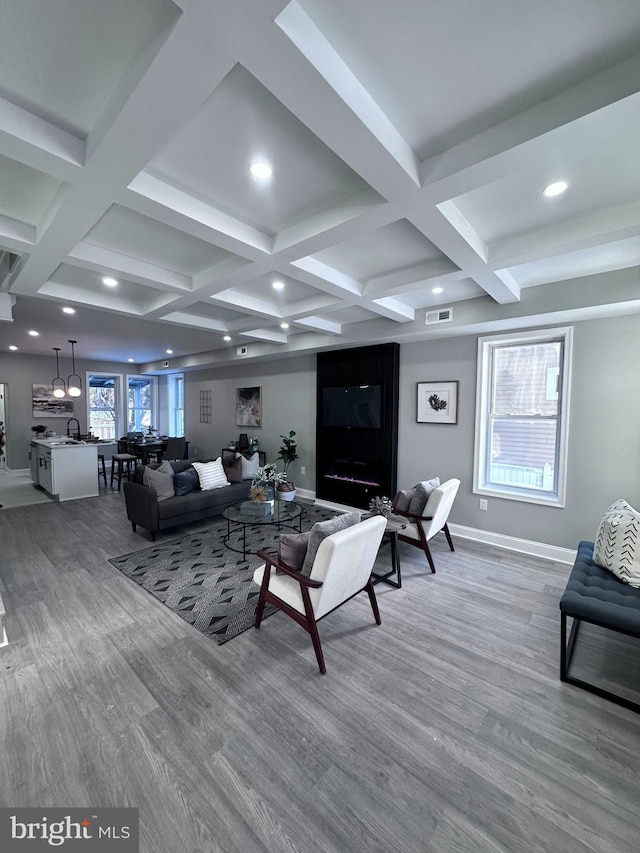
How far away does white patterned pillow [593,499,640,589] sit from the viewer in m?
2.29

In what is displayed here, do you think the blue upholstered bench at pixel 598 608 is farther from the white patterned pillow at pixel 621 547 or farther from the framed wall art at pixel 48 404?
the framed wall art at pixel 48 404

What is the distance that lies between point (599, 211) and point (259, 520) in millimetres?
3606

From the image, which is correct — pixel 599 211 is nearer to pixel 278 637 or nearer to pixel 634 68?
pixel 634 68

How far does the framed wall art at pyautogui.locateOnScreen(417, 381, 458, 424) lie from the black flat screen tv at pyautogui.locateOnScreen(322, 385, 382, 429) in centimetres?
59

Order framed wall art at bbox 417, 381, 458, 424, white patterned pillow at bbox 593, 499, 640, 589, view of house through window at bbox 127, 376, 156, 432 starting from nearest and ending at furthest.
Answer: white patterned pillow at bbox 593, 499, 640, 589, framed wall art at bbox 417, 381, 458, 424, view of house through window at bbox 127, 376, 156, 432

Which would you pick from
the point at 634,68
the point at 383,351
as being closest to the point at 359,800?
the point at 634,68

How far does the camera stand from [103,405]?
9367mm

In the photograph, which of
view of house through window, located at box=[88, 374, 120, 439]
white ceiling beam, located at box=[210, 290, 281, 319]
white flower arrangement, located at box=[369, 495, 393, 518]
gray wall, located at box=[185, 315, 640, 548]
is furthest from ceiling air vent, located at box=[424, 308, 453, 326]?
view of house through window, located at box=[88, 374, 120, 439]

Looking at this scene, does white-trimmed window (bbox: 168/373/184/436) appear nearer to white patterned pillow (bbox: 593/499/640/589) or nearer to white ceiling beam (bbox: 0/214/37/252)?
white ceiling beam (bbox: 0/214/37/252)

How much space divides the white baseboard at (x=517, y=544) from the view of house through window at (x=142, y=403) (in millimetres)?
8976

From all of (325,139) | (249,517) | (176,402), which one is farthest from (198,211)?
(176,402)

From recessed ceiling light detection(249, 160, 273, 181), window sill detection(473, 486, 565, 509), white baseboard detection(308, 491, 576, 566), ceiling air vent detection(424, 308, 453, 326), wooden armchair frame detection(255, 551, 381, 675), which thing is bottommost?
white baseboard detection(308, 491, 576, 566)

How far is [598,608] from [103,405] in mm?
10714

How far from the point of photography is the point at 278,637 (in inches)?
94.1
